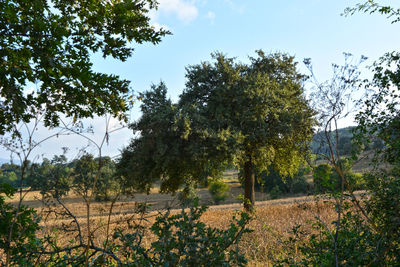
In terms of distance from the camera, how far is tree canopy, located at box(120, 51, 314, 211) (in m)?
15.7

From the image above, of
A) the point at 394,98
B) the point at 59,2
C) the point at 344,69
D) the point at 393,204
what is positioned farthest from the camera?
the point at 59,2

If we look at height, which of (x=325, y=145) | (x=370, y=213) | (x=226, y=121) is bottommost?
(x=370, y=213)

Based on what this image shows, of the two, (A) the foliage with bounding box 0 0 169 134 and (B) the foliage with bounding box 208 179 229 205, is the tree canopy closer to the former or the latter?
(A) the foliage with bounding box 0 0 169 134

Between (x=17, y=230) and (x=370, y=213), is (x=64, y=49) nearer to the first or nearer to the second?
(x=17, y=230)

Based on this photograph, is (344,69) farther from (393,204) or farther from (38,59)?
(38,59)

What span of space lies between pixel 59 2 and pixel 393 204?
29.3ft

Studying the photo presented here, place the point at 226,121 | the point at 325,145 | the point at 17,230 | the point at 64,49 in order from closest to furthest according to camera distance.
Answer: the point at 17,230 < the point at 325,145 < the point at 64,49 < the point at 226,121

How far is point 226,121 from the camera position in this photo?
17.0 meters

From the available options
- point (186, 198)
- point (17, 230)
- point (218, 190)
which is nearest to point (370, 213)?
point (186, 198)

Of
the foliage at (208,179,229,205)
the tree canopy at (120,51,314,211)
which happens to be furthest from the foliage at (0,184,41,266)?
the foliage at (208,179,229,205)

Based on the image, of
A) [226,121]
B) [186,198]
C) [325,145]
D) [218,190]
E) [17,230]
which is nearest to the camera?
[17,230]

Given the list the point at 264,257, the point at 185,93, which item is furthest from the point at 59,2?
the point at 185,93

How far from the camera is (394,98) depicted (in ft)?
22.4

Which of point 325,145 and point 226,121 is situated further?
point 226,121
